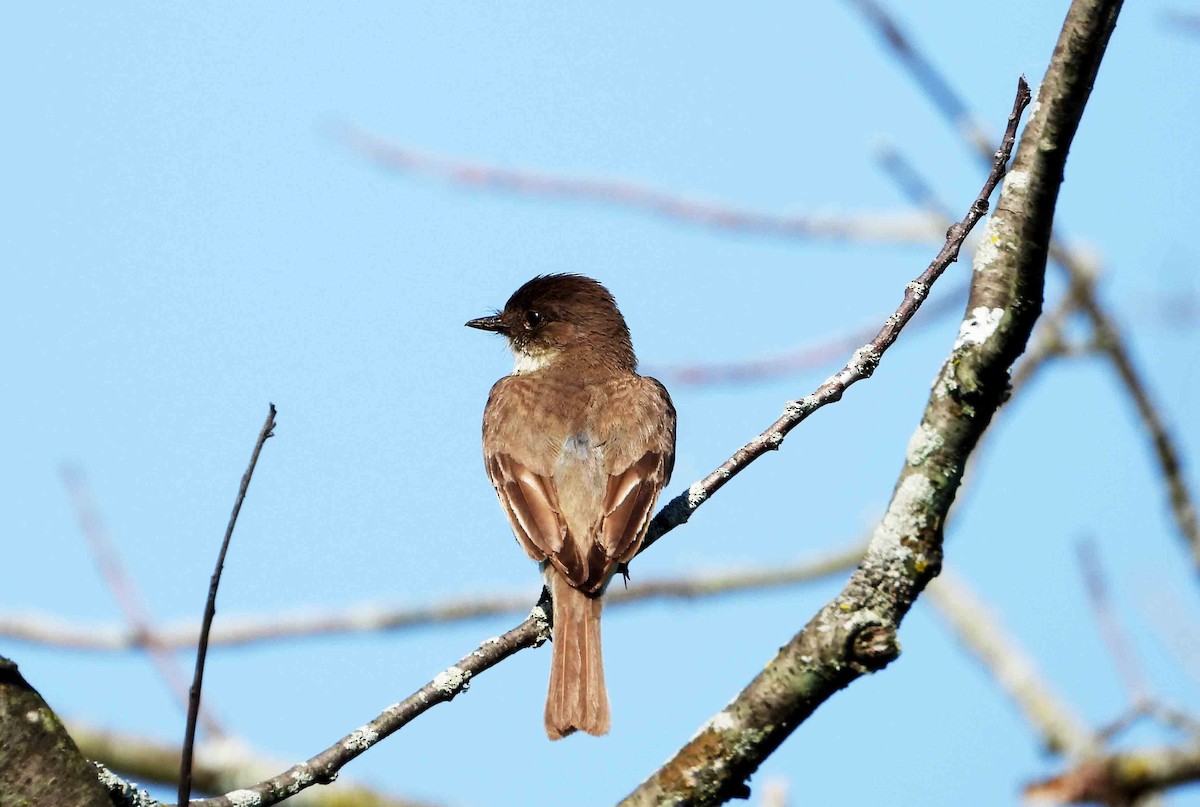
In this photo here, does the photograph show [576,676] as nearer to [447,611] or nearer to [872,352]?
[872,352]

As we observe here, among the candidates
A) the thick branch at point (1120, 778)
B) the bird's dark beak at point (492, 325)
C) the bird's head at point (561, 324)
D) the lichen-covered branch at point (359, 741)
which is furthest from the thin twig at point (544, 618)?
the bird's dark beak at point (492, 325)

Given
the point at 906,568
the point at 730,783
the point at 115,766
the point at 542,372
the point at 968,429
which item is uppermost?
the point at 542,372

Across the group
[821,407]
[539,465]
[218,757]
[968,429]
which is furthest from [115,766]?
[968,429]

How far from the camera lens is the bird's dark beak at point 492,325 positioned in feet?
28.0

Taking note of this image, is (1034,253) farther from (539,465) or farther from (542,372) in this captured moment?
(542,372)

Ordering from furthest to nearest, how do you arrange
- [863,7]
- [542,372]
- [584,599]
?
[542,372] → [863,7] → [584,599]

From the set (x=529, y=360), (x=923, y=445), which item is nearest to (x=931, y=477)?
(x=923, y=445)

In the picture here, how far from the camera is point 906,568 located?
364cm

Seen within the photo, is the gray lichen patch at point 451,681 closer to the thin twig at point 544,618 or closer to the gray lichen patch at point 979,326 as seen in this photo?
the thin twig at point 544,618

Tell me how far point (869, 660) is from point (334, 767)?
1363 millimetres

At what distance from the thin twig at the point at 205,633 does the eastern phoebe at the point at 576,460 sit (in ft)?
7.78

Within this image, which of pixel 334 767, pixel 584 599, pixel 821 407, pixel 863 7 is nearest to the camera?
pixel 334 767

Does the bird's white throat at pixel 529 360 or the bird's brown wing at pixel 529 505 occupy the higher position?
the bird's white throat at pixel 529 360

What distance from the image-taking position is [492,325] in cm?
853
